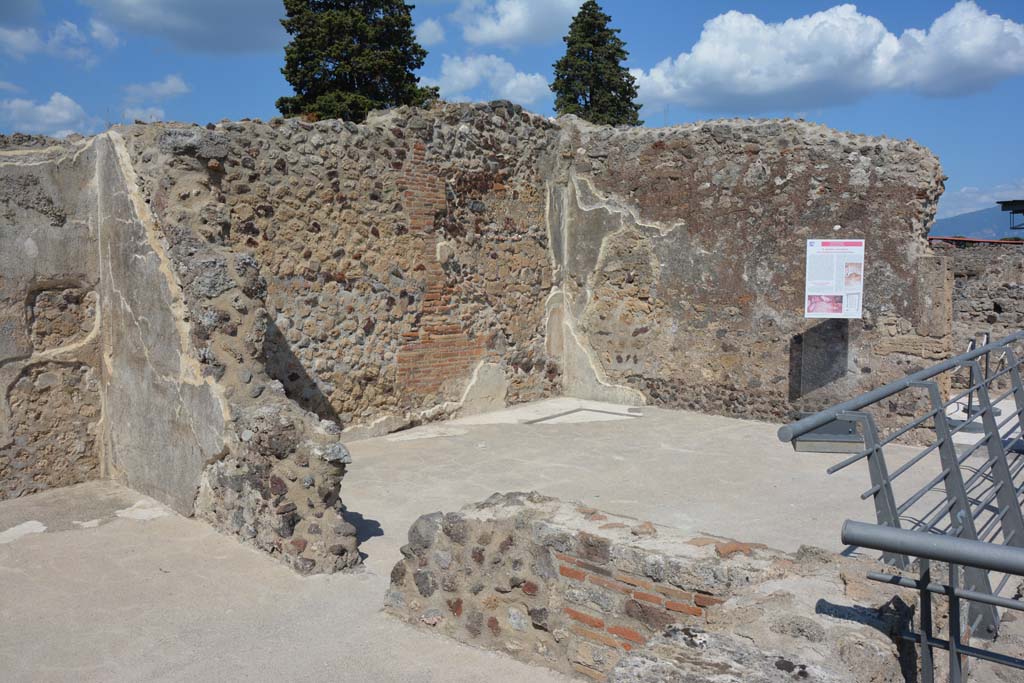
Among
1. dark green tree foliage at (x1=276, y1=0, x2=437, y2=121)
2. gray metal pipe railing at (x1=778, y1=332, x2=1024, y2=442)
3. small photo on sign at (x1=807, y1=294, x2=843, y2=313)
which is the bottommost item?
gray metal pipe railing at (x1=778, y1=332, x2=1024, y2=442)

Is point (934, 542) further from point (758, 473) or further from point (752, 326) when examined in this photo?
point (752, 326)

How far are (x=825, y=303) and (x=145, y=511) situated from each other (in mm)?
6189

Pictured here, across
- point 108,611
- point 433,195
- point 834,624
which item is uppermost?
point 433,195

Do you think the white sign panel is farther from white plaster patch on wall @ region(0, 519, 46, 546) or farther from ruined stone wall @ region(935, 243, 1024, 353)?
white plaster patch on wall @ region(0, 519, 46, 546)

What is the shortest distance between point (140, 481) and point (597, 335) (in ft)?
18.5

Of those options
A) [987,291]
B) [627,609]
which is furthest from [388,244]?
[987,291]

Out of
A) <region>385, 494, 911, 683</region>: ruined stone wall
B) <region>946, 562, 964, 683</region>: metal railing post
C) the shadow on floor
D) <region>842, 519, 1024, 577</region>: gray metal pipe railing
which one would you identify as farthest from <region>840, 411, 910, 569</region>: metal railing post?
the shadow on floor

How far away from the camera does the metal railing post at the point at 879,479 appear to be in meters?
2.89

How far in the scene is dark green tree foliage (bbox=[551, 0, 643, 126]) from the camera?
85.9 ft

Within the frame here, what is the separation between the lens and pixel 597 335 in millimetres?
10070

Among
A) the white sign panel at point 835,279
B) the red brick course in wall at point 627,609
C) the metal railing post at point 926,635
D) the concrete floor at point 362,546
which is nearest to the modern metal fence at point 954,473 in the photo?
the metal railing post at point 926,635

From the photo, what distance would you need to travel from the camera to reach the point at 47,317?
5793mm

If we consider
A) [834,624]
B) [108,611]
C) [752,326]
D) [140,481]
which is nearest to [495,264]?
[752,326]

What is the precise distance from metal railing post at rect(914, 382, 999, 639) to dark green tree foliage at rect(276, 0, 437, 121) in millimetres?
20952
